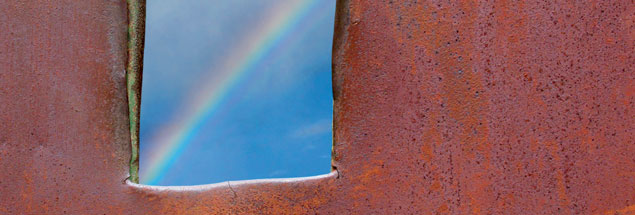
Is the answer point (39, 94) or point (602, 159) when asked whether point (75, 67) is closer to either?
point (39, 94)

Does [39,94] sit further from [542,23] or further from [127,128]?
[542,23]

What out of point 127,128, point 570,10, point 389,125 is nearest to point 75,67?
point 127,128

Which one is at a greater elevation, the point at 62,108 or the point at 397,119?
the point at 397,119

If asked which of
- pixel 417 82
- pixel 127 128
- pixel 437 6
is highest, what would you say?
pixel 437 6

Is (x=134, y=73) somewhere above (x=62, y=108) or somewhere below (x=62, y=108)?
above

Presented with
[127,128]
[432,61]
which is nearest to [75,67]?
[127,128]

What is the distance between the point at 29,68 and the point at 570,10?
1740 millimetres

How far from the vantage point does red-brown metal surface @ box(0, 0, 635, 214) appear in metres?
1.68

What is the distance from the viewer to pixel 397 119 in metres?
1.69

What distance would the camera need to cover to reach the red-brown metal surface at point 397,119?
5.50ft

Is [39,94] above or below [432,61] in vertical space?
below

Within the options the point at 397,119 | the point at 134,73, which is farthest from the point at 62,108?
the point at 397,119

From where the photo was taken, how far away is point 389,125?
1688mm

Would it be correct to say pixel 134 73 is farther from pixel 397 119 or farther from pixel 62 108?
pixel 397 119
